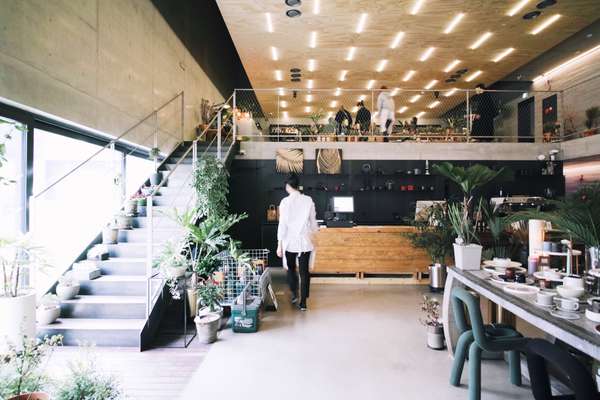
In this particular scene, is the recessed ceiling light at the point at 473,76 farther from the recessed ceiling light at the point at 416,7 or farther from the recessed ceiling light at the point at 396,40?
the recessed ceiling light at the point at 416,7

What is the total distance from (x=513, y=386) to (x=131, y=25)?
7233 millimetres

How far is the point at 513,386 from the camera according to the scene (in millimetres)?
2865

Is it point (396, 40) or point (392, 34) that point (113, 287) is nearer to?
point (392, 34)

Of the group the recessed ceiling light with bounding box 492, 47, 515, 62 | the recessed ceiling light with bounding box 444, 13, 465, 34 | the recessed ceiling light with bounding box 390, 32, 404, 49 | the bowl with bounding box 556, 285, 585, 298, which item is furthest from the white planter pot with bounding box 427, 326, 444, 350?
the recessed ceiling light with bounding box 492, 47, 515, 62

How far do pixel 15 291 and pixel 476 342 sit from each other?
396 cm

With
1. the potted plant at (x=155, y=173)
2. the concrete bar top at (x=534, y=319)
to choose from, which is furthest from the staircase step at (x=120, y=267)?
the concrete bar top at (x=534, y=319)

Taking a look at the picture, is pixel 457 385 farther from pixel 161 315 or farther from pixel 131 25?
pixel 131 25

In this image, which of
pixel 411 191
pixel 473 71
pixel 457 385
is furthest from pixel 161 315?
pixel 473 71

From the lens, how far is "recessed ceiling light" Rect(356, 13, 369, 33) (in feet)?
26.0

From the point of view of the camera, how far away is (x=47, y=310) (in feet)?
12.3

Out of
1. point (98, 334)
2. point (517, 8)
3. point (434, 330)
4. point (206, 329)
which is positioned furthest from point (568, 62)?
point (98, 334)

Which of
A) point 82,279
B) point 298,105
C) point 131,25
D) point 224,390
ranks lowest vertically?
point 224,390

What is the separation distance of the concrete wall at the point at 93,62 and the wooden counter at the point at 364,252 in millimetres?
4044

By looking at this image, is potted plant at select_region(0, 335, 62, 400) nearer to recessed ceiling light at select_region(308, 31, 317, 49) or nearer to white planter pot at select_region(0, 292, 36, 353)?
white planter pot at select_region(0, 292, 36, 353)
